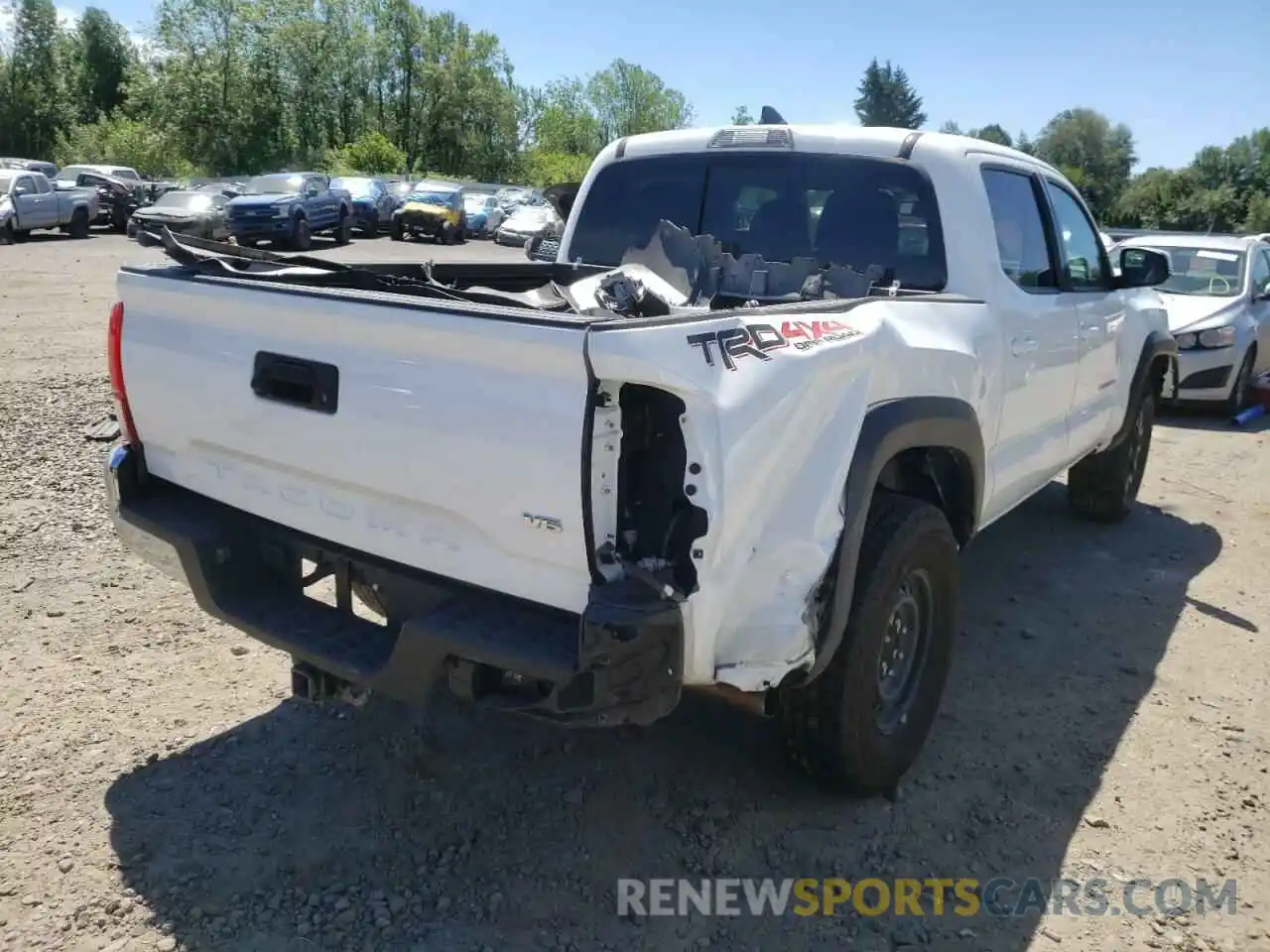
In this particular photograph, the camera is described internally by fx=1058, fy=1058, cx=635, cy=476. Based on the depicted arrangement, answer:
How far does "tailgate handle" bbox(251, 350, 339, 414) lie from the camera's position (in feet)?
8.74

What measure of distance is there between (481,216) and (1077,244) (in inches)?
1106

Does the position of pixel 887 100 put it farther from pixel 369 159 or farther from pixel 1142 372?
pixel 1142 372

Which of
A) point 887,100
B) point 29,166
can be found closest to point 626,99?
point 887,100

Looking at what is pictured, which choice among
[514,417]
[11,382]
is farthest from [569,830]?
[11,382]

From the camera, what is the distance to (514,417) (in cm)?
234

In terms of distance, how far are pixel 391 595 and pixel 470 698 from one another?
1.33ft

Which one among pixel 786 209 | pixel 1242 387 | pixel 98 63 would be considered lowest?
pixel 1242 387

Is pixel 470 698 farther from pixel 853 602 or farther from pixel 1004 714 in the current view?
pixel 1004 714

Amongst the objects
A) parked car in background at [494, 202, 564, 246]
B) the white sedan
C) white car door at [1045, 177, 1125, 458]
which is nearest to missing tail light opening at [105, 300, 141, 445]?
white car door at [1045, 177, 1125, 458]

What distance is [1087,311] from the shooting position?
4.75 m

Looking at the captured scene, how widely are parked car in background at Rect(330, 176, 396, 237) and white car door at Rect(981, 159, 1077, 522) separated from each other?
2600cm

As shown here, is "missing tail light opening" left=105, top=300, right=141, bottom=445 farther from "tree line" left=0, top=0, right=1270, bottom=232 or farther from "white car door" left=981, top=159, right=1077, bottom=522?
"tree line" left=0, top=0, right=1270, bottom=232

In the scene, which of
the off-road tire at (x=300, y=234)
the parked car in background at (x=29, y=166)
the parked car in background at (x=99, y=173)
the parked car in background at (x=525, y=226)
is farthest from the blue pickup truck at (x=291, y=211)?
the parked car in background at (x=29, y=166)

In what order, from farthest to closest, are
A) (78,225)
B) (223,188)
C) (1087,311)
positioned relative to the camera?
(223,188), (78,225), (1087,311)
